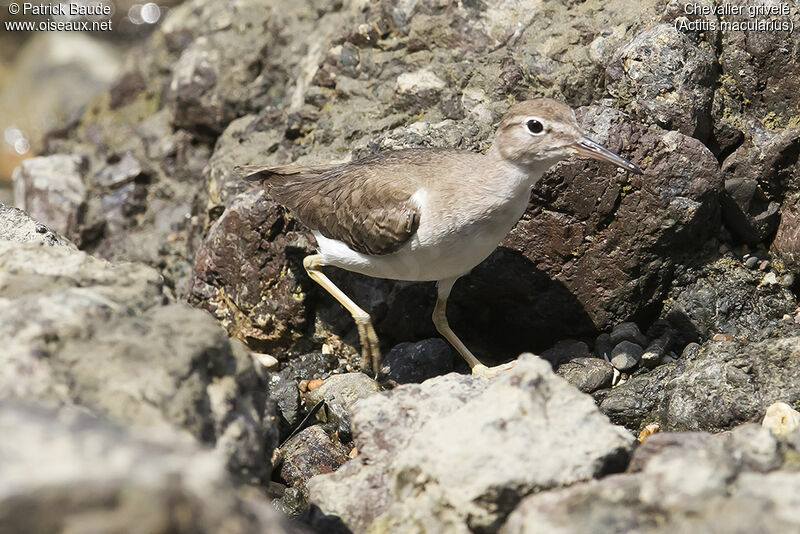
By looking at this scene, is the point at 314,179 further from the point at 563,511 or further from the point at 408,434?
the point at 563,511

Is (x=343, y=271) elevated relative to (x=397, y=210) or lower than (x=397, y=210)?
lower

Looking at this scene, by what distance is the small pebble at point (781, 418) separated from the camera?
5.88 m

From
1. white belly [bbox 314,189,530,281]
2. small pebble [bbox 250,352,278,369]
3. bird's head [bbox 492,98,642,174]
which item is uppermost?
bird's head [bbox 492,98,642,174]

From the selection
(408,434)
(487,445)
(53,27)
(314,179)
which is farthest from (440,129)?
(53,27)

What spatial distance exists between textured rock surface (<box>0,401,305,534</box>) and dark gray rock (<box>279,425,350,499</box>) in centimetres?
311

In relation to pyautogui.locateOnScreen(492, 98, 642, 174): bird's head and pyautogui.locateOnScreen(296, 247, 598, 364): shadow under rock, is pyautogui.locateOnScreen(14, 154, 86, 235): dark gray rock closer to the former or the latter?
pyautogui.locateOnScreen(296, 247, 598, 364): shadow under rock

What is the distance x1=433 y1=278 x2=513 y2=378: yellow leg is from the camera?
7.51 metres

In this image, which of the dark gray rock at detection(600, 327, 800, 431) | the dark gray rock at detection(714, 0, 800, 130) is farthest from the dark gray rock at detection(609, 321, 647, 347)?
the dark gray rock at detection(714, 0, 800, 130)

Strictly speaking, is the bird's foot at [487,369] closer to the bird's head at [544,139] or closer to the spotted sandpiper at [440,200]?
the spotted sandpiper at [440,200]

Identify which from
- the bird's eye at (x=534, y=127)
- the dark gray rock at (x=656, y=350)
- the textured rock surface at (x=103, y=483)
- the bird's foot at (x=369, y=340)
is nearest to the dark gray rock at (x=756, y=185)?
the dark gray rock at (x=656, y=350)

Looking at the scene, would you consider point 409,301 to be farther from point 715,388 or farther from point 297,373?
point 715,388

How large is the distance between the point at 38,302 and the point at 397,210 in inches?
124

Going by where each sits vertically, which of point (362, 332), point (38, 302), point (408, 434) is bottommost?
point (362, 332)

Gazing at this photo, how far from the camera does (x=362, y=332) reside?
7789 millimetres
